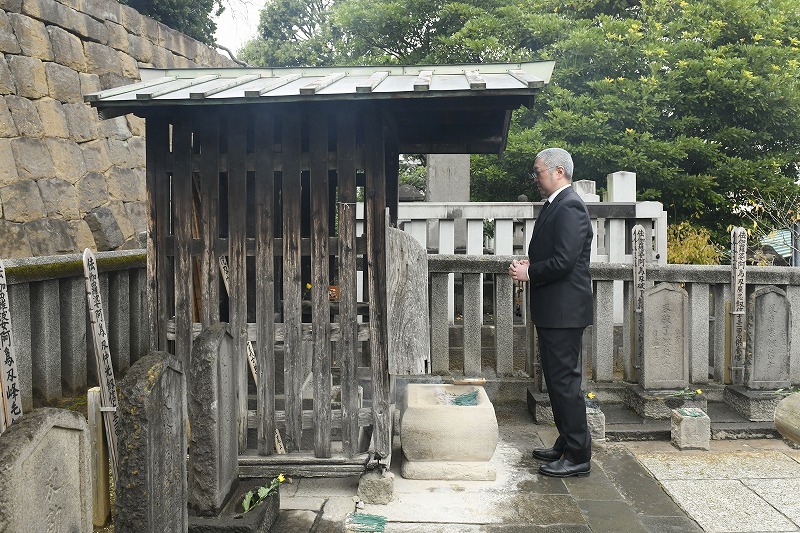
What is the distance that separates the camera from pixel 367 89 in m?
3.86

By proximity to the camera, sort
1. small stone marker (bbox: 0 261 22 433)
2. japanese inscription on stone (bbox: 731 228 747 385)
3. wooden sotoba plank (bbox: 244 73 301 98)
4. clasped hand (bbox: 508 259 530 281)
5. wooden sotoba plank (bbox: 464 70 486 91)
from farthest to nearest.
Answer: japanese inscription on stone (bbox: 731 228 747 385) → clasped hand (bbox: 508 259 530 281) → wooden sotoba plank (bbox: 244 73 301 98) → wooden sotoba plank (bbox: 464 70 486 91) → small stone marker (bbox: 0 261 22 433)

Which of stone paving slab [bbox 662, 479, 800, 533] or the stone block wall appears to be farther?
the stone block wall

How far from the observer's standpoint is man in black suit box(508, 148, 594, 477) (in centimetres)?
452

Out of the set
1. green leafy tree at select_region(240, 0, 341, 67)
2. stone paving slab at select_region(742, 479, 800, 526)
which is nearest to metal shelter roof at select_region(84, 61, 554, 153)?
stone paving slab at select_region(742, 479, 800, 526)

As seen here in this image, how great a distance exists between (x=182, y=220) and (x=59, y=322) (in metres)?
2.00

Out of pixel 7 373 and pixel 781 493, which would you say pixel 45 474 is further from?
pixel 781 493

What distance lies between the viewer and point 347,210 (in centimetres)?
430

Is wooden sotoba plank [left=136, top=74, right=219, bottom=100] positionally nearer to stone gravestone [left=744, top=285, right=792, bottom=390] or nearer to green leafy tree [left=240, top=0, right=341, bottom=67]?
stone gravestone [left=744, top=285, right=792, bottom=390]

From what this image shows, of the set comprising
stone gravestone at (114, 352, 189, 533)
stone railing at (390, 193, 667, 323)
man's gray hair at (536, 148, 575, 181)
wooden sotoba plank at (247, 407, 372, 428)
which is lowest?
wooden sotoba plank at (247, 407, 372, 428)

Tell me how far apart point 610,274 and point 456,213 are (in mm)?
3098

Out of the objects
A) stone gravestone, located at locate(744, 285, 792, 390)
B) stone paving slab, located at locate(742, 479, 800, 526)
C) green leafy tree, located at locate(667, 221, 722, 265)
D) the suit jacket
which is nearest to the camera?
stone paving slab, located at locate(742, 479, 800, 526)

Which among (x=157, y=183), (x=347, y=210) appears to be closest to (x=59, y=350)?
(x=157, y=183)

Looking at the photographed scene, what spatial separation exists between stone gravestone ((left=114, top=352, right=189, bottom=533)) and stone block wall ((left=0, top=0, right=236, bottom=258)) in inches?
206

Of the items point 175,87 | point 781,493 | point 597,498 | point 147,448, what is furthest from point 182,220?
point 781,493
